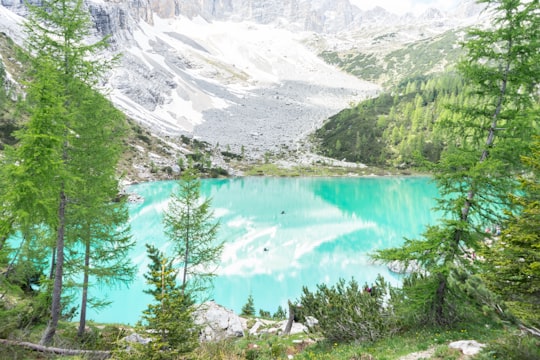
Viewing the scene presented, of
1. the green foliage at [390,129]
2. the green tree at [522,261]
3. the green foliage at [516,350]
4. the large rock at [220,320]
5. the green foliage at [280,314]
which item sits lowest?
the green foliage at [280,314]

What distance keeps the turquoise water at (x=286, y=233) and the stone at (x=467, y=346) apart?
4.86 meters

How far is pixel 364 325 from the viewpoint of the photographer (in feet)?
33.6

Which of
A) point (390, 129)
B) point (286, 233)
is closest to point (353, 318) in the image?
point (286, 233)

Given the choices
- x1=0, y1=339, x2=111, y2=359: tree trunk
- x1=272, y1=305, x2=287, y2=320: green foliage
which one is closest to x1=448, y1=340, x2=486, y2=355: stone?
x1=0, y1=339, x2=111, y2=359: tree trunk

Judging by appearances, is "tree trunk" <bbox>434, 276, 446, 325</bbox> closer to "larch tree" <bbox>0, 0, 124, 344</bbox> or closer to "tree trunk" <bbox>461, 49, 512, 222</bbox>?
"tree trunk" <bbox>461, 49, 512, 222</bbox>

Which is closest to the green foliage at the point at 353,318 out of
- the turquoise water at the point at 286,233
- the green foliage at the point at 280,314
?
the turquoise water at the point at 286,233

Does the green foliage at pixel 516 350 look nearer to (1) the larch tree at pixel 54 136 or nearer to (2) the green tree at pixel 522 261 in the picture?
(2) the green tree at pixel 522 261

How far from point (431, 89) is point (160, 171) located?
14676cm

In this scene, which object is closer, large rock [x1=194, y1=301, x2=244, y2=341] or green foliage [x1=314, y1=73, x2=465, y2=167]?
large rock [x1=194, y1=301, x2=244, y2=341]

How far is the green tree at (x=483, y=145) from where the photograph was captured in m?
8.68

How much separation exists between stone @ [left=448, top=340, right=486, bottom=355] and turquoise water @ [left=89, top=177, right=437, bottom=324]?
486 centimetres

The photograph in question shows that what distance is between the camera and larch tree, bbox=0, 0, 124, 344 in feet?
23.9

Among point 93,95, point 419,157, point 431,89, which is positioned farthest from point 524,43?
point 431,89

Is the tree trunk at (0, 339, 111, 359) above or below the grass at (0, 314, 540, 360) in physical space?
below
